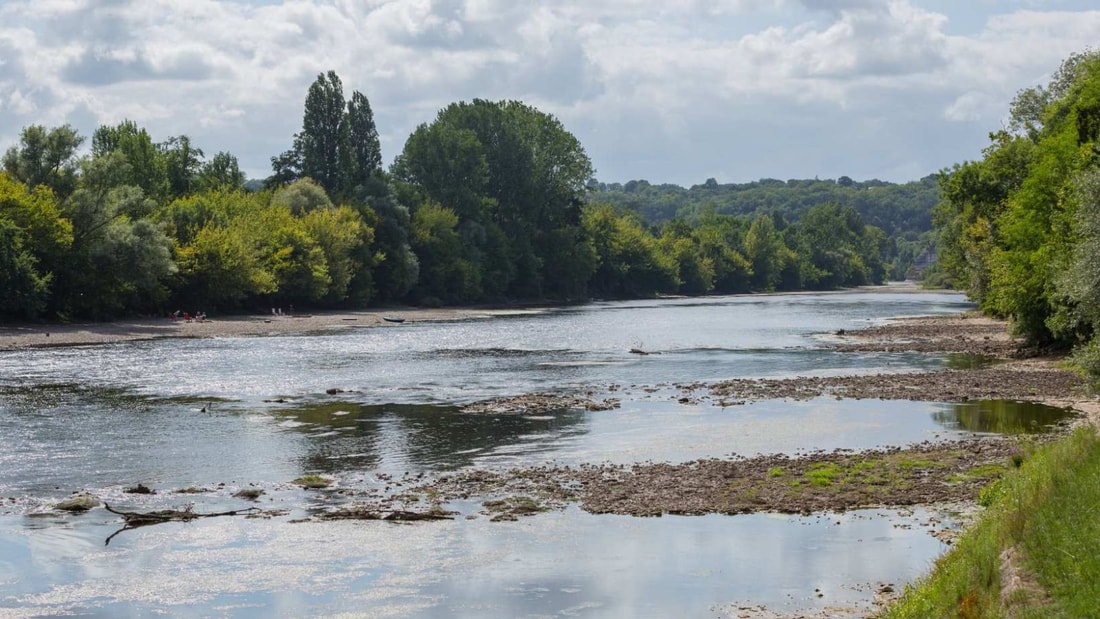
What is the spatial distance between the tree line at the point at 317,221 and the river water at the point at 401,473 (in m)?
23.4

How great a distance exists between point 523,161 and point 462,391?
118 m

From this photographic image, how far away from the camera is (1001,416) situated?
40.1 m

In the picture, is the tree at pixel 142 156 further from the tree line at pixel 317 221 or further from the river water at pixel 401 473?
the river water at pixel 401 473

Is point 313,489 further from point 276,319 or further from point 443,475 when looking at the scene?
point 276,319

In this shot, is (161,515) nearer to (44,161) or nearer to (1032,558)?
(1032,558)

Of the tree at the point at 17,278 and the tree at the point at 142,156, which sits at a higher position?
the tree at the point at 142,156

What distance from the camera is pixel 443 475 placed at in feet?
103

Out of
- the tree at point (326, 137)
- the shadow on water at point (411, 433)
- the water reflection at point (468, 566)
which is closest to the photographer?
the water reflection at point (468, 566)

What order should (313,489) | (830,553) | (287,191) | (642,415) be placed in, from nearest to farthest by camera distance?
(830,553) < (313,489) < (642,415) < (287,191)

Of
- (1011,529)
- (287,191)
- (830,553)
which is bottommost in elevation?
(830,553)

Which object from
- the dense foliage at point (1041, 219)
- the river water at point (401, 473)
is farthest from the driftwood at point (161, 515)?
the dense foliage at point (1041, 219)

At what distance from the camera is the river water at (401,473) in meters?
20.4

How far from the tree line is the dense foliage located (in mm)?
61726

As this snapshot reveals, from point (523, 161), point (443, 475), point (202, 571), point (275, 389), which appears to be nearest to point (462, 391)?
point (275, 389)
